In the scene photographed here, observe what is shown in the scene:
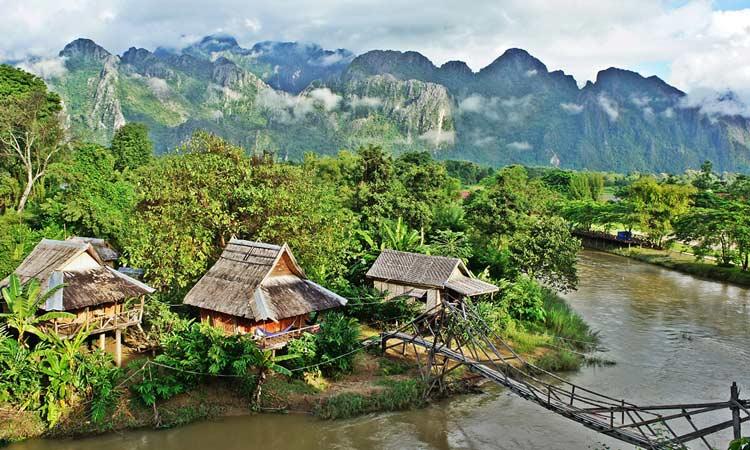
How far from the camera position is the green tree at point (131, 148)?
53344 mm

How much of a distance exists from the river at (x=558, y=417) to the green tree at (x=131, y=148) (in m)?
41.4

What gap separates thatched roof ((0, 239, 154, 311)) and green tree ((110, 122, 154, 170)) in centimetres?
3685

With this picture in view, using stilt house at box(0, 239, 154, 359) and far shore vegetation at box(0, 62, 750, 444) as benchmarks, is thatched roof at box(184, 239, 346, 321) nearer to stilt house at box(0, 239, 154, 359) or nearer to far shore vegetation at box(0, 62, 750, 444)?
far shore vegetation at box(0, 62, 750, 444)

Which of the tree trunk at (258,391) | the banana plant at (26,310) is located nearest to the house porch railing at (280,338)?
the tree trunk at (258,391)

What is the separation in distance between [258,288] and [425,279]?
697cm

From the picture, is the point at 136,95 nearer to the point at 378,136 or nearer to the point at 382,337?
the point at 378,136

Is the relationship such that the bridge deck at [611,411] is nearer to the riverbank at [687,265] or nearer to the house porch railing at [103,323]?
the house porch railing at [103,323]

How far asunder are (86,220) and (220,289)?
14.0 metres

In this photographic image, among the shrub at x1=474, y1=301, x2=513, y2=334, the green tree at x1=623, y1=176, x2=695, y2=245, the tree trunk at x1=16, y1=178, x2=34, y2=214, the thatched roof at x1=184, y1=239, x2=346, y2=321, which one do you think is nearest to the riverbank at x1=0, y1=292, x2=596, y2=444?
the shrub at x1=474, y1=301, x2=513, y2=334

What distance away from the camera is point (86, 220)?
2819 centimetres

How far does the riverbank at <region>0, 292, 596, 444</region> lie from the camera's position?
14.2 m

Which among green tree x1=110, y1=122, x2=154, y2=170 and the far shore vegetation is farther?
green tree x1=110, y1=122, x2=154, y2=170

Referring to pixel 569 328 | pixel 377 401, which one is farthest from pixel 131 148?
pixel 377 401

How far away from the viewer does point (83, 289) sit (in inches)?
655
